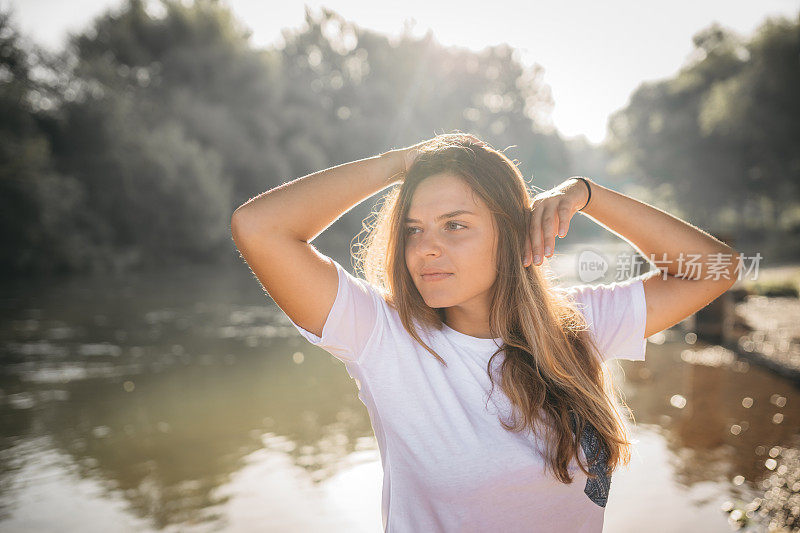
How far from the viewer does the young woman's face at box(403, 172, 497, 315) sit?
6.02ft

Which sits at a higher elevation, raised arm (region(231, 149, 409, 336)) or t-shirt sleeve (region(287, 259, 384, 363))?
raised arm (region(231, 149, 409, 336))

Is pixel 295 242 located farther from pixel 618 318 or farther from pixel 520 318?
pixel 618 318

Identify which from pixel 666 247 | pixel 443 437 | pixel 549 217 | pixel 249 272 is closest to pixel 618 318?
pixel 666 247

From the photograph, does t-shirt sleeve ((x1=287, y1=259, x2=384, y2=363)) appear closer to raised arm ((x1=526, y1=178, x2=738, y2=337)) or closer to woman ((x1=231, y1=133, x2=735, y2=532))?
woman ((x1=231, y1=133, x2=735, y2=532))

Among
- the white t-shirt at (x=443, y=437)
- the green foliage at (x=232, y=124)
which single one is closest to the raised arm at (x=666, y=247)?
the white t-shirt at (x=443, y=437)

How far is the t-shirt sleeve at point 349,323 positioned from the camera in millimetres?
1646

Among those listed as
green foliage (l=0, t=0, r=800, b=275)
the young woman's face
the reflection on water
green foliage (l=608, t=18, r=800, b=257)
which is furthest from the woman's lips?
green foliage (l=608, t=18, r=800, b=257)

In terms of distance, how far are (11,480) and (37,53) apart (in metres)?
20.8

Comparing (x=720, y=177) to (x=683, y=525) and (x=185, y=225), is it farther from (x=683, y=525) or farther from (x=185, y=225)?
(x=683, y=525)

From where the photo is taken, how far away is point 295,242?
167 centimetres

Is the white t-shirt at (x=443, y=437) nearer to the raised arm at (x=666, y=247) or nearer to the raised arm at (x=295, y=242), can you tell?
the raised arm at (x=295, y=242)

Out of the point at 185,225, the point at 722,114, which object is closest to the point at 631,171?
the point at 722,114

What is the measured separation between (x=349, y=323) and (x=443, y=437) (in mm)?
437

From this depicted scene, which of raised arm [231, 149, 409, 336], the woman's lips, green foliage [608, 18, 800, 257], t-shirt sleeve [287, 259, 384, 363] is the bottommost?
t-shirt sleeve [287, 259, 384, 363]
